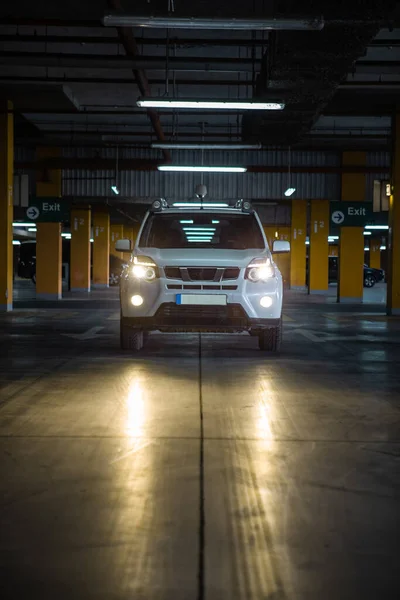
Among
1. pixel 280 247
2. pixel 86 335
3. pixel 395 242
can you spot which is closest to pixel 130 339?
pixel 280 247

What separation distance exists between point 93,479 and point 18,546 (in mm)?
1015

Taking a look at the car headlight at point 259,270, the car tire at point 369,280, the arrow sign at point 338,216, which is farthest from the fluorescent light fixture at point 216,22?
the car tire at point 369,280

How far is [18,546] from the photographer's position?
3170 millimetres

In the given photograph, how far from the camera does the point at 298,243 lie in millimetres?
41094

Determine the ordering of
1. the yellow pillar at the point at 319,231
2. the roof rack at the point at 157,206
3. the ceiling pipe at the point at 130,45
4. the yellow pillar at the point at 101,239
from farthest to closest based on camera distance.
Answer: the yellow pillar at the point at 101,239
the yellow pillar at the point at 319,231
the ceiling pipe at the point at 130,45
the roof rack at the point at 157,206

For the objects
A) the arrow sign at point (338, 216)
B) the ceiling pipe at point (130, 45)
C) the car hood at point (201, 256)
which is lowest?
the car hood at point (201, 256)

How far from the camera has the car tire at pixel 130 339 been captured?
407 inches

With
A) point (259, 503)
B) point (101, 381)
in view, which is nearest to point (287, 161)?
point (101, 381)

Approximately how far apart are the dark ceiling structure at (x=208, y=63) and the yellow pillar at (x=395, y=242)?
1350mm

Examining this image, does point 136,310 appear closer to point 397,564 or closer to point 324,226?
point 397,564

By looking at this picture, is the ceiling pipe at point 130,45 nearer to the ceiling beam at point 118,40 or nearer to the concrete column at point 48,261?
the ceiling beam at point 118,40

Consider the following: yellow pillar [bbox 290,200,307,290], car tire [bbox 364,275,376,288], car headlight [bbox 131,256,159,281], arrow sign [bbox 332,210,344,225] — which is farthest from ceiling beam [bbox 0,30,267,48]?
car tire [bbox 364,275,376,288]

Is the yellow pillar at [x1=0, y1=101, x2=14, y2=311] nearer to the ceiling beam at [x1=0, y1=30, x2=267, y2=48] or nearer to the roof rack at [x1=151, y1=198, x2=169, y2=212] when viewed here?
the ceiling beam at [x1=0, y1=30, x2=267, y2=48]

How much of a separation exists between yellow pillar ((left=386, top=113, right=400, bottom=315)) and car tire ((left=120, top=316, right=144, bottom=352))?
1107cm
